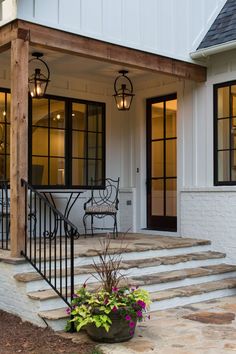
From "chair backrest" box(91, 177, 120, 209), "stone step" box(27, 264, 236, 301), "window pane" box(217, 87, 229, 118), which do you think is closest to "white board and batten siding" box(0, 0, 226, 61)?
"window pane" box(217, 87, 229, 118)

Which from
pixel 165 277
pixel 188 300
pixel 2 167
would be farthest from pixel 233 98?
pixel 2 167

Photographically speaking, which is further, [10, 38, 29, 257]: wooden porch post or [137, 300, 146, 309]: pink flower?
[10, 38, 29, 257]: wooden porch post

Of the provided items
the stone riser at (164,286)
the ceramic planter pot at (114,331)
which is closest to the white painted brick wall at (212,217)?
the stone riser at (164,286)

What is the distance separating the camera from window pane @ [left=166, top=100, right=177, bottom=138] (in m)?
7.55

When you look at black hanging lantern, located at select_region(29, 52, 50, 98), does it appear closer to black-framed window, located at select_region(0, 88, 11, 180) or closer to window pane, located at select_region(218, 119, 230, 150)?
black-framed window, located at select_region(0, 88, 11, 180)

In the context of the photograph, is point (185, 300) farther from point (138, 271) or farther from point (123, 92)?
point (123, 92)

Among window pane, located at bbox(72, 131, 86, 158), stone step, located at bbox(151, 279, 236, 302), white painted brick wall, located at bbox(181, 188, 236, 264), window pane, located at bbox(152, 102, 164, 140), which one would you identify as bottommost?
stone step, located at bbox(151, 279, 236, 302)

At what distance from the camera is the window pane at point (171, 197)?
24.5 feet

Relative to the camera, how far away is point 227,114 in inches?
263

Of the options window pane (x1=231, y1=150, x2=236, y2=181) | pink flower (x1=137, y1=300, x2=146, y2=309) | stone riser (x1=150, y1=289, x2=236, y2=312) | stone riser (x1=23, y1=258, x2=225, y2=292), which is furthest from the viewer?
window pane (x1=231, y1=150, x2=236, y2=181)

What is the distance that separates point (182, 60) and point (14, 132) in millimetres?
2757

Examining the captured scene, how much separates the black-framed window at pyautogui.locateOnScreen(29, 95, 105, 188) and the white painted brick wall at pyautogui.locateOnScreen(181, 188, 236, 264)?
160 cm

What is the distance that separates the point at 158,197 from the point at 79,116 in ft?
5.74

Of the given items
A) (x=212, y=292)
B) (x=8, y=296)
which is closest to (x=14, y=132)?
(x=8, y=296)
